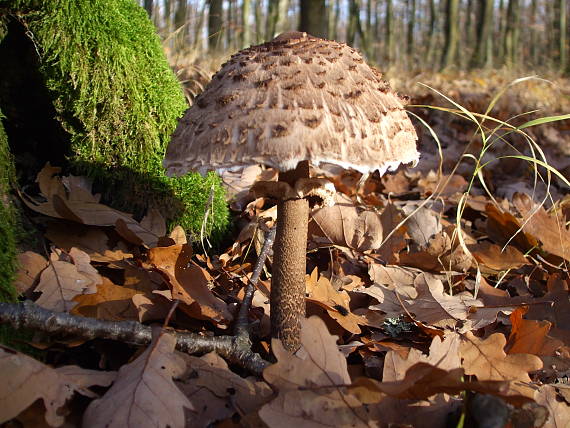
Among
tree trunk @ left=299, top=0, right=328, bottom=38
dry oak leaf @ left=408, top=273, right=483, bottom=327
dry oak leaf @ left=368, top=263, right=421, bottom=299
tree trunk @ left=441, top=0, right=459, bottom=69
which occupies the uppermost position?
tree trunk @ left=441, top=0, right=459, bottom=69

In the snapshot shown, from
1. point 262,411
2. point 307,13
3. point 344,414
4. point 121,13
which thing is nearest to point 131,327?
point 262,411

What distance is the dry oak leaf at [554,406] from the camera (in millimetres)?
2088

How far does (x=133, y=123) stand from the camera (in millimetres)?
2979

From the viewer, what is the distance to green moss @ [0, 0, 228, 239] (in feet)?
9.05

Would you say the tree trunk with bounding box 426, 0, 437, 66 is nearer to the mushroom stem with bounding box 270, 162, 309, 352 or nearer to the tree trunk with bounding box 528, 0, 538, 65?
the tree trunk with bounding box 528, 0, 538, 65

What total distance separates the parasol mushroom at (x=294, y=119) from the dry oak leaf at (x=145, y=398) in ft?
2.41

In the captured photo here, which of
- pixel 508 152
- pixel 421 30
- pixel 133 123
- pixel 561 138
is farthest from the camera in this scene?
pixel 421 30

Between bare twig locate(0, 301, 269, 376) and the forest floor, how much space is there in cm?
6

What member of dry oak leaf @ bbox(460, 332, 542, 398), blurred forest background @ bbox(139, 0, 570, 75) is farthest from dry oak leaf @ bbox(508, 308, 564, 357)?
blurred forest background @ bbox(139, 0, 570, 75)

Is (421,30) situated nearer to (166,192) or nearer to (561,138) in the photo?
(561,138)

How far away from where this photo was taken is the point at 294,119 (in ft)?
5.99

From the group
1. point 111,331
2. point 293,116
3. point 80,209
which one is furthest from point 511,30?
point 111,331

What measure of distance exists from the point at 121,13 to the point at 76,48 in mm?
399

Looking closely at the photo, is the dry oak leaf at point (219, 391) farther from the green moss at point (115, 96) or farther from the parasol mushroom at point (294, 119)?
the green moss at point (115, 96)
